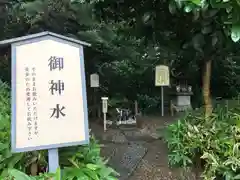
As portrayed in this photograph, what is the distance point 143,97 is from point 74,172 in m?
6.44

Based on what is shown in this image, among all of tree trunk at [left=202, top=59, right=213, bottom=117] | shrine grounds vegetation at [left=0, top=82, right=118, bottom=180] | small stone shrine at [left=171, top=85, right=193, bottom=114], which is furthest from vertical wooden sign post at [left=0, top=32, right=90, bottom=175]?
small stone shrine at [left=171, top=85, right=193, bottom=114]

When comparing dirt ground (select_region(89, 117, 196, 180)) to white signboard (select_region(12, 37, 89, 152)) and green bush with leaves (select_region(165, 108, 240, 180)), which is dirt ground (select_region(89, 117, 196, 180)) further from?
white signboard (select_region(12, 37, 89, 152))

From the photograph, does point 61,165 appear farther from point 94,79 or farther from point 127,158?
point 94,79

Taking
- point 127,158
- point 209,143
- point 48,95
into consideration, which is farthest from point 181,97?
point 48,95

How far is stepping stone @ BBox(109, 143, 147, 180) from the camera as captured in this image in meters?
4.14

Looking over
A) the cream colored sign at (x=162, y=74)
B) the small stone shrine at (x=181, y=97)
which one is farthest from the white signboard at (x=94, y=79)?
the small stone shrine at (x=181, y=97)

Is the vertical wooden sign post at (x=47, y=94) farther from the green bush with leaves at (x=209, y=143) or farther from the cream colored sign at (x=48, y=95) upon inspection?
the green bush with leaves at (x=209, y=143)

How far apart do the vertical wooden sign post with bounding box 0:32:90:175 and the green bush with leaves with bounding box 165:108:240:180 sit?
3.97 ft

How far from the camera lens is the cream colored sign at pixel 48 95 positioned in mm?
1896

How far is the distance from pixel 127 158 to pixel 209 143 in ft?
6.84

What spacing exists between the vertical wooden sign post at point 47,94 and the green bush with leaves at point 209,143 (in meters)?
1.21

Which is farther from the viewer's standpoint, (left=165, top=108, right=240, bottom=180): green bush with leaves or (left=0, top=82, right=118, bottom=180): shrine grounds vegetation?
(left=165, top=108, right=240, bottom=180): green bush with leaves

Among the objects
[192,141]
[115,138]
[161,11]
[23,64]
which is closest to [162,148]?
[115,138]

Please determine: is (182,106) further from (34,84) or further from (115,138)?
(34,84)
